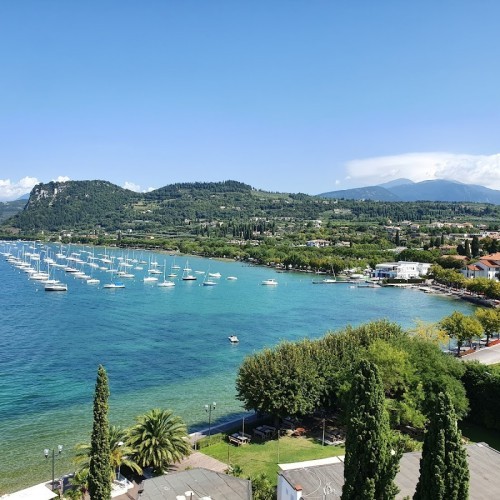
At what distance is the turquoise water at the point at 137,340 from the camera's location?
1291 inches

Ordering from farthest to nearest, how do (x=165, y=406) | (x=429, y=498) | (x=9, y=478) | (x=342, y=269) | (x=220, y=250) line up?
(x=220, y=250)
(x=342, y=269)
(x=165, y=406)
(x=9, y=478)
(x=429, y=498)

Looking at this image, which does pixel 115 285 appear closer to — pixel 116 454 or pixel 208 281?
pixel 208 281

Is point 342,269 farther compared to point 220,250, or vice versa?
point 220,250

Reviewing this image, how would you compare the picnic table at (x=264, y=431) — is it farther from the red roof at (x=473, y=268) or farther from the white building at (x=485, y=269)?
the red roof at (x=473, y=268)

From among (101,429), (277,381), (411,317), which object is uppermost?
(101,429)

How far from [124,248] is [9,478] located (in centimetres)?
15999

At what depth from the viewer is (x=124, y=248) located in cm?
18212

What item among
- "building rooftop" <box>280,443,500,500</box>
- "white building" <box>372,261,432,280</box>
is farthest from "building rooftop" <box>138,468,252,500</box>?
"white building" <box>372,261,432,280</box>

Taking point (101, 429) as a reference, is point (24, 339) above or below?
below

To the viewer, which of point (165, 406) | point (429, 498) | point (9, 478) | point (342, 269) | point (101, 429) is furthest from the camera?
point (342, 269)

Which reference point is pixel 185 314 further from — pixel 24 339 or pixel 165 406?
pixel 165 406

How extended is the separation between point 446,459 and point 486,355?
33.2 meters

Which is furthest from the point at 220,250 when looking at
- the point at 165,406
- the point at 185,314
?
the point at 165,406

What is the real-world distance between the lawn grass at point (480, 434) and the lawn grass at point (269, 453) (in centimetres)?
774
